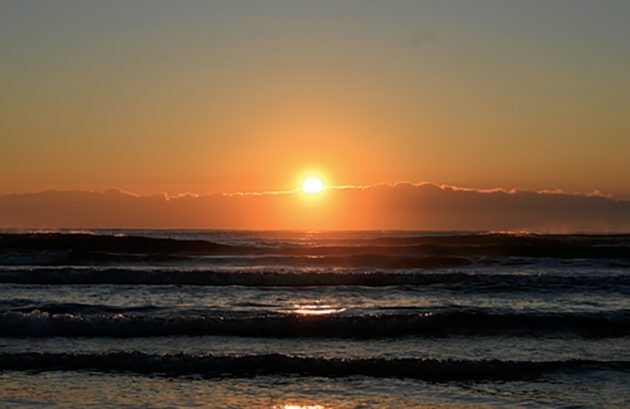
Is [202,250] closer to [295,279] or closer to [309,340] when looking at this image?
[295,279]

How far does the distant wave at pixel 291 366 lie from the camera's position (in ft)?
41.7

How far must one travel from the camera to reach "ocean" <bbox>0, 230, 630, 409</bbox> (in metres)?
11.6

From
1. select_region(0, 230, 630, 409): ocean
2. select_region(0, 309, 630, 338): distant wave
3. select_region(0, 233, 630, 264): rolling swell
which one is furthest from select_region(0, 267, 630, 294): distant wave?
select_region(0, 233, 630, 264): rolling swell

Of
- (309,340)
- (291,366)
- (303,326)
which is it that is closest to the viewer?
(291,366)

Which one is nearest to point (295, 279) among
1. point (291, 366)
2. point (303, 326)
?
point (303, 326)

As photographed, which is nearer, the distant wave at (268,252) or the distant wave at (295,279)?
the distant wave at (295,279)

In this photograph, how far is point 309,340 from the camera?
52.4 feet

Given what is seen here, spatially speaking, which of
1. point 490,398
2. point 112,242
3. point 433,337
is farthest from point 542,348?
point 112,242

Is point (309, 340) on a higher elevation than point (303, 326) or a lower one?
lower

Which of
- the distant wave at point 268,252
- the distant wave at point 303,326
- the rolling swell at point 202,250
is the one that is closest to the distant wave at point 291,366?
the distant wave at point 303,326

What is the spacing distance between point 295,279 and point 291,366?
1601 centimetres

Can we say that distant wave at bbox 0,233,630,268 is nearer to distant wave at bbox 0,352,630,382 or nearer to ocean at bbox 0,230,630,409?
ocean at bbox 0,230,630,409

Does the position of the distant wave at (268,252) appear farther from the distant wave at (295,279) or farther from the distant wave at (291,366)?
the distant wave at (291,366)

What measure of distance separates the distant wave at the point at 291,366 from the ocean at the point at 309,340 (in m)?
0.03
